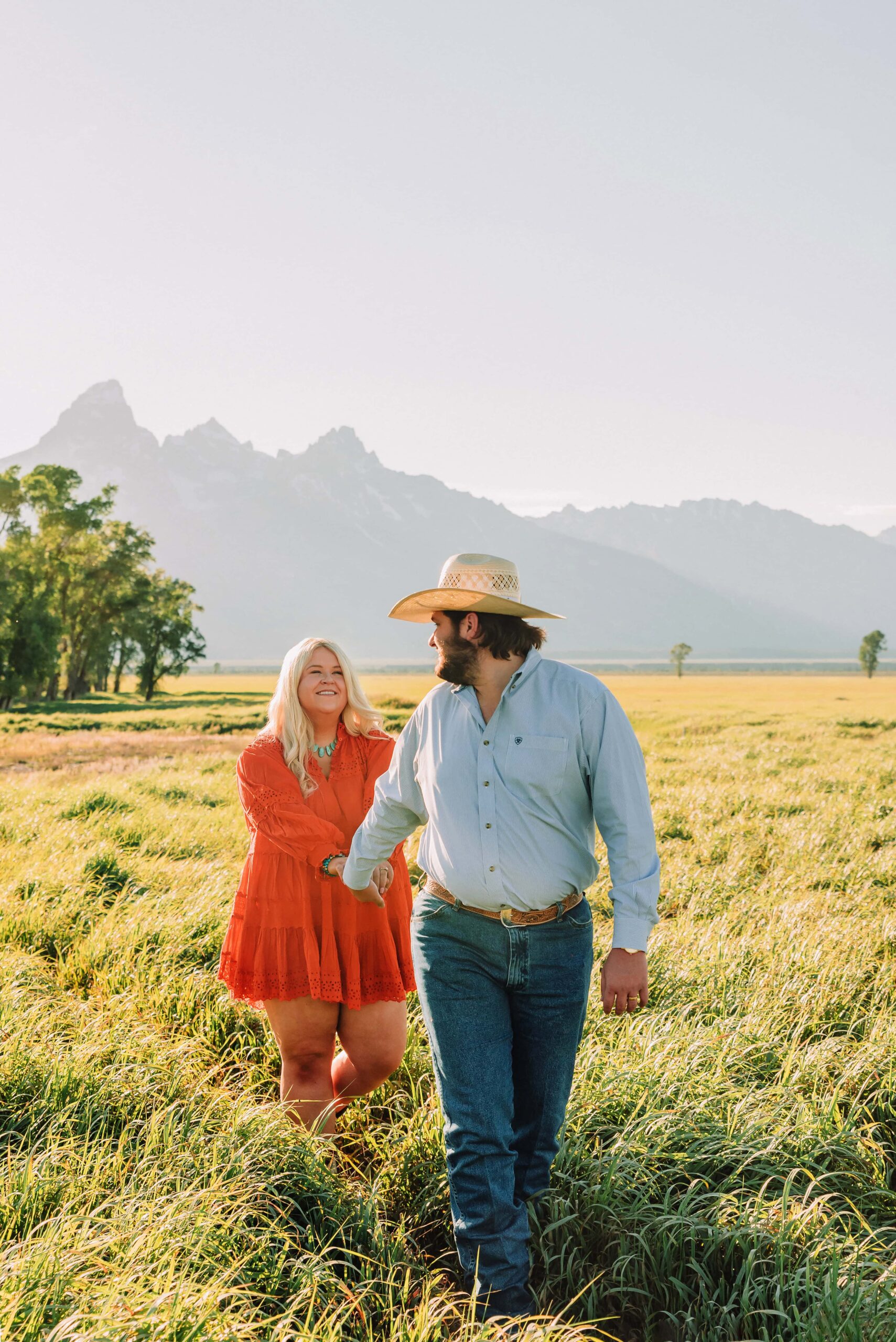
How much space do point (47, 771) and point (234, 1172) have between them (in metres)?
16.7

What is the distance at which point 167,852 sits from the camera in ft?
29.8

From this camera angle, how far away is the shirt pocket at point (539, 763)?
118 inches

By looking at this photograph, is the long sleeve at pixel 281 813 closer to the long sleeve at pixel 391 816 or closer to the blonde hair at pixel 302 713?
the blonde hair at pixel 302 713

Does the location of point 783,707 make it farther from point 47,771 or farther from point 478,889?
point 478,889

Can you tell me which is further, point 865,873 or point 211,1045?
point 865,873

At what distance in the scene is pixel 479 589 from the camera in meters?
3.20

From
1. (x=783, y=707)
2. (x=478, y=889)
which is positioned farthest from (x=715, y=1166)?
(x=783, y=707)

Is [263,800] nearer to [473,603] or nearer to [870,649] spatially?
[473,603]

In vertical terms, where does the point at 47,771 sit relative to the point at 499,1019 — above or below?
below

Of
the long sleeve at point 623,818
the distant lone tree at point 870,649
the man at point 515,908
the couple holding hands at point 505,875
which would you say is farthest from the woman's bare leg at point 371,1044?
the distant lone tree at point 870,649

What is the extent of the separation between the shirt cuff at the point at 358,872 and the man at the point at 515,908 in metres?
0.53

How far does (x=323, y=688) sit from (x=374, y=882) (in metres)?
1.01

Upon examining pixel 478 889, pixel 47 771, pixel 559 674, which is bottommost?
pixel 47 771

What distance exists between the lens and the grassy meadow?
2.60 m
